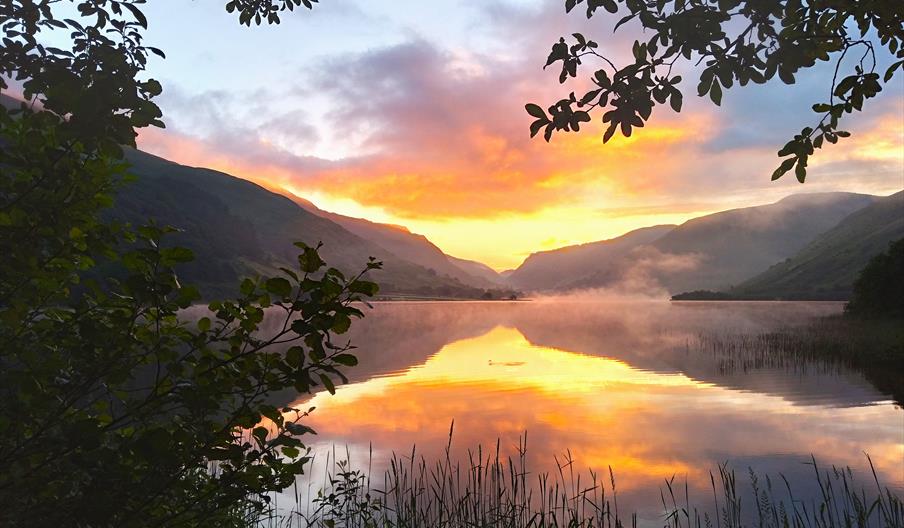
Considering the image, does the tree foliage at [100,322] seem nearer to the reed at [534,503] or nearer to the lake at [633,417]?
the reed at [534,503]

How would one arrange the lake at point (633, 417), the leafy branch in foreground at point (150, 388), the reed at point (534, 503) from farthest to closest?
the lake at point (633, 417) < the reed at point (534, 503) < the leafy branch in foreground at point (150, 388)

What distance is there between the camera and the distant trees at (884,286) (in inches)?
2254

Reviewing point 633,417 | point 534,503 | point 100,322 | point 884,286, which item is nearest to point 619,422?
point 633,417

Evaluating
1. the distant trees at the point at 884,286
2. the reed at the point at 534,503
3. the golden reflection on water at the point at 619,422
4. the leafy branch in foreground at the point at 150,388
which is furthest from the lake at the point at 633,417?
the distant trees at the point at 884,286

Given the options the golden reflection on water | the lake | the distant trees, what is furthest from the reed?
the distant trees

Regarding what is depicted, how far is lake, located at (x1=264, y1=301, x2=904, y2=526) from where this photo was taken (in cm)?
1752

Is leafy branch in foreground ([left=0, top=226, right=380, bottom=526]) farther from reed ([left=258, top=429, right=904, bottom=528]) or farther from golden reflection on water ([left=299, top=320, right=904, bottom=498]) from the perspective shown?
golden reflection on water ([left=299, top=320, right=904, bottom=498])

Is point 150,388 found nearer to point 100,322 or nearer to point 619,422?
point 100,322

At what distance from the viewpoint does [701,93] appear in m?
5.81

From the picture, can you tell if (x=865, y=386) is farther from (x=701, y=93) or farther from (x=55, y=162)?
(x=55, y=162)

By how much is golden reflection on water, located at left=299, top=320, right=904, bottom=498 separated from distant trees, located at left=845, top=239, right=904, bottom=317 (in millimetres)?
35748

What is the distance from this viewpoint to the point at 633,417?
24.8 metres

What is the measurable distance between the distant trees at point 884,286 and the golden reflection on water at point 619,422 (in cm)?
3575

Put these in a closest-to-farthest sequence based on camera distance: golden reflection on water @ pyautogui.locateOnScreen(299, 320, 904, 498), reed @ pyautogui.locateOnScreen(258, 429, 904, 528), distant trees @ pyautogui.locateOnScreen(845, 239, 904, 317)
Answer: reed @ pyautogui.locateOnScreen(258, 429, 904, 528), golden reflection on water @ pyautogui.locateOnScreen(299, 320, 904, 498), distant trees @ pyautogui.locateOnScreen(845, 239, 904, 317)
